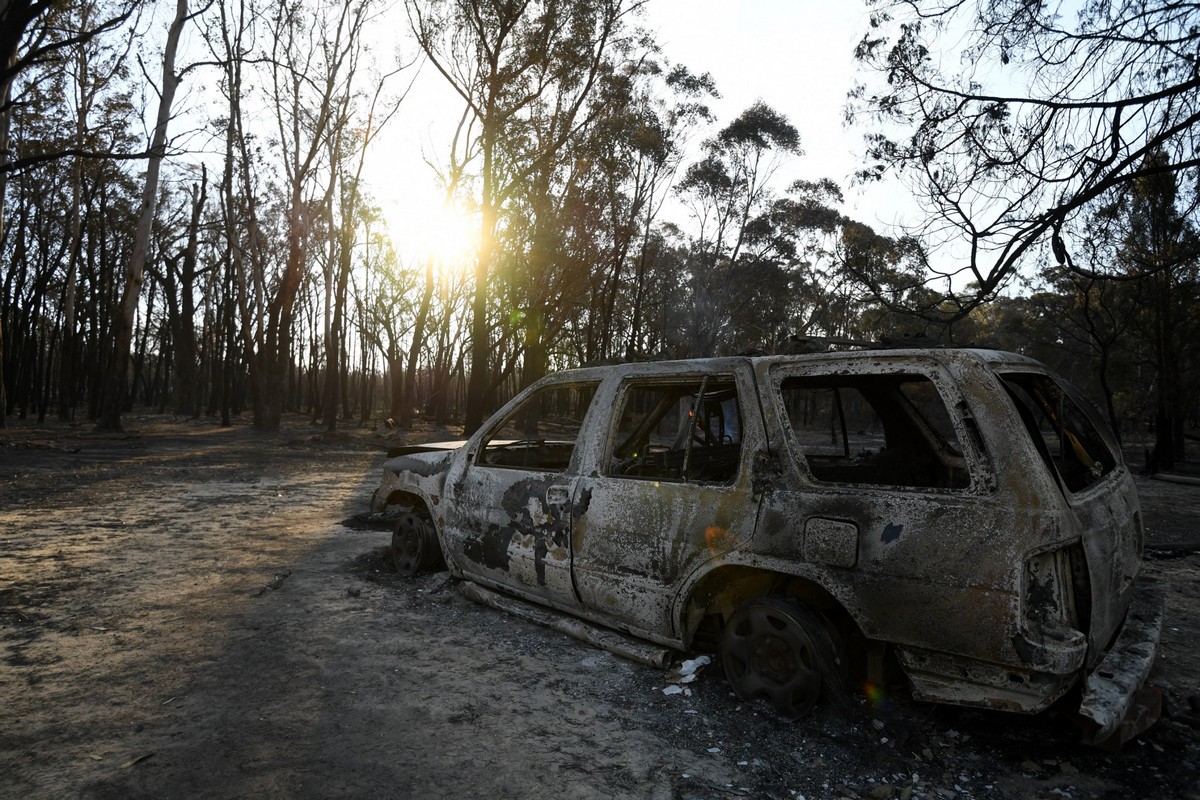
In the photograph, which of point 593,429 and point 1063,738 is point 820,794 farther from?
point 593,429

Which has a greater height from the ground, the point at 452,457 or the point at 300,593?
the point at 452,457

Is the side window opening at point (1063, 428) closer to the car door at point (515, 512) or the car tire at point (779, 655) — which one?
the car tire at point (779, 655)

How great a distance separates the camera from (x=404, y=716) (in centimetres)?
312

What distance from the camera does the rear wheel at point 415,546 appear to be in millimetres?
5277

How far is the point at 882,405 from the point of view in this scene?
4.11 m

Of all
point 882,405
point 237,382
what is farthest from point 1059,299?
point 237,382

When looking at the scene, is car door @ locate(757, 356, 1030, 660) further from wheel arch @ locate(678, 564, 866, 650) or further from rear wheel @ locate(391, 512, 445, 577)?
rear wheel @ locate(391, 512, 445, 577)

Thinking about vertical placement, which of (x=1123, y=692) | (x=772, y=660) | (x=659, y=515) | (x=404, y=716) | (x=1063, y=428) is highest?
(x=1063, y=428)

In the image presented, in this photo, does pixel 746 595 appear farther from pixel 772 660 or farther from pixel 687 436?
pixel 687 436

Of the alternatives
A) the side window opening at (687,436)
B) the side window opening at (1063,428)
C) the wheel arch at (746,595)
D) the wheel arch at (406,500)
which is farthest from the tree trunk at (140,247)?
the side window opening at (1063,428)

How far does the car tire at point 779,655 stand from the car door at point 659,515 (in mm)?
325

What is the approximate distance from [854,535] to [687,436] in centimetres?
127

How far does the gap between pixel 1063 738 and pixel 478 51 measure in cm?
2081

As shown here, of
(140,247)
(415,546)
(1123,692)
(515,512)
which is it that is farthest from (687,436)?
(140,247)
